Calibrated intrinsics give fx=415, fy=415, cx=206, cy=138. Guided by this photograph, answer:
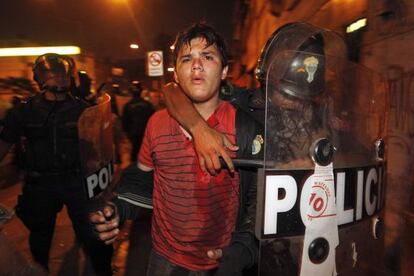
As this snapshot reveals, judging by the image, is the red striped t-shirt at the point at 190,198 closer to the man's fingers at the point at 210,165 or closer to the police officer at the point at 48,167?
the man's fingers at the point at 210,165

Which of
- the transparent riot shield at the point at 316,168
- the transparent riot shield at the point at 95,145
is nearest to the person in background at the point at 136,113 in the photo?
the transparent riot shield at the point at 95,145

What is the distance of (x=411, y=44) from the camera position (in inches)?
122

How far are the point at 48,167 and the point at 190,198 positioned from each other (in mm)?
1829

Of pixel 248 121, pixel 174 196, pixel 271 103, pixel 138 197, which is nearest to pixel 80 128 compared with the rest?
pixel 138 197

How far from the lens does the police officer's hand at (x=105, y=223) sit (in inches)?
73.3

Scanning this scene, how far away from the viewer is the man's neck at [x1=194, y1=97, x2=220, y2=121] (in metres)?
2.00

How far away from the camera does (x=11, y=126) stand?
3.25 metres

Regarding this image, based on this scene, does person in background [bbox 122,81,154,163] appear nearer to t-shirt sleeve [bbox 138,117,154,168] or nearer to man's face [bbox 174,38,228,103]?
t-shirt sleeve [bbox 138,117,154,168]

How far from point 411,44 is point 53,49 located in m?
9.16

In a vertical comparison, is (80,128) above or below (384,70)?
below

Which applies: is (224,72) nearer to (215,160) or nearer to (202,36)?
(202,36)

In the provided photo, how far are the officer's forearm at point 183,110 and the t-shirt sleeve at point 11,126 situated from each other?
5.54ft

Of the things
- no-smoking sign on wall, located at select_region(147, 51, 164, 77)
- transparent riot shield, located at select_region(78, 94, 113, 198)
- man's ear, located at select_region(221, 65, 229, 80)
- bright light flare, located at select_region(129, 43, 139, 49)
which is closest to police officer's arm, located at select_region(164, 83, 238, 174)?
man's ear, located at select_region(221, 65, 229, 80)

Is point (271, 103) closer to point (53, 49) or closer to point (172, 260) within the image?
point (172, 260)
